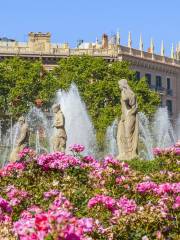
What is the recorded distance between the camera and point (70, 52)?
7512cm

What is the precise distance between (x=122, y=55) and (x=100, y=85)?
65.5 ft

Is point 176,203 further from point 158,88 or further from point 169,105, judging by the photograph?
point 169,105

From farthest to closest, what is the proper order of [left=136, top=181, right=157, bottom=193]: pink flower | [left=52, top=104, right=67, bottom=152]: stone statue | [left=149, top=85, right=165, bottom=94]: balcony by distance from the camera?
[left=149, top=85, right=165, bottom=94]: balcony → [left=52, top=104, right=67, bottom=152]: stone statue → [left=136, top=181, right=157, bottom=193]: pink flower

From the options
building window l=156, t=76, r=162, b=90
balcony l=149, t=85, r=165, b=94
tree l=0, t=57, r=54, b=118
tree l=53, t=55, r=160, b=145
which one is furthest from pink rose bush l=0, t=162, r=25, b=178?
building window l=156, t=76, r=162, b=90

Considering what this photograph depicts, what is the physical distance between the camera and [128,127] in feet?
63.8

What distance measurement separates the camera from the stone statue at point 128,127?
1934 cm

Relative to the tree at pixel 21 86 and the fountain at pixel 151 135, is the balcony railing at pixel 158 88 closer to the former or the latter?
the fountain at pixel 151 135

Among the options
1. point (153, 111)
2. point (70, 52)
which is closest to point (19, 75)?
point (153, 111)

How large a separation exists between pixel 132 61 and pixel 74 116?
35.0 meters

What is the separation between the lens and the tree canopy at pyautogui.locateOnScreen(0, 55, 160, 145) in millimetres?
56594

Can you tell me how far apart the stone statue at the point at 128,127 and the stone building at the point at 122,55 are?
53.7 m

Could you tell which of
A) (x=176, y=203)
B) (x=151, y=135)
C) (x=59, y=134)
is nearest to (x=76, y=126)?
(x=151, y=135)

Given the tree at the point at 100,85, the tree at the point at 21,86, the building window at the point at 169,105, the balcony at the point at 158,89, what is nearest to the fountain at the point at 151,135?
the tree at the point at 100,85

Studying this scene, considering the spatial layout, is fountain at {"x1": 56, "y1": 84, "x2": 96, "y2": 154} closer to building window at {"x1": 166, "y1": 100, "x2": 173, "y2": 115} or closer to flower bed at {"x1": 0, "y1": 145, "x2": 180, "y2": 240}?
flower bed at {"x1": 0, "y1": 145, "x2": 180, "y2": 240}
